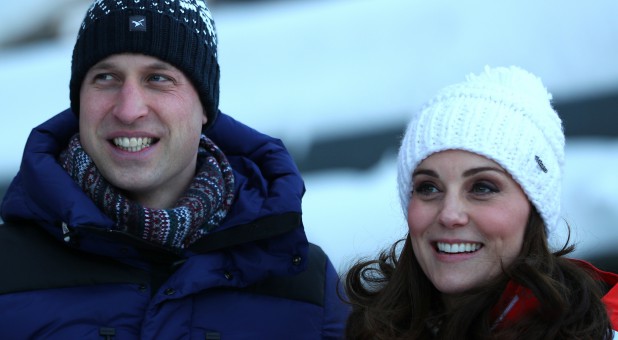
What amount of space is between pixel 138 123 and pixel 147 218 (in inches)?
8.3

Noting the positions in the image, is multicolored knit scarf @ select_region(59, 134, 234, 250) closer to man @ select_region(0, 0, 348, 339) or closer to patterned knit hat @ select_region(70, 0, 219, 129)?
man @ select_region(0, 0, 348, 339)

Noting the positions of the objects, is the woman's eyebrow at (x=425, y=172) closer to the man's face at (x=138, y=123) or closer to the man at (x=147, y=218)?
the man at (x=147, y=218)

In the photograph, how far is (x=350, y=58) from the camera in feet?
10.9

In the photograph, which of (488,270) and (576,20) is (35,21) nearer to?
(576,20)

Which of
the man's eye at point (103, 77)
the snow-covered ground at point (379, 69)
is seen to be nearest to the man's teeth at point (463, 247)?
the man's eye at point (103, 77)

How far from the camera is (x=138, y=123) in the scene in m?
2.20

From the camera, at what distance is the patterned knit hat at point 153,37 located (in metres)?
2.21

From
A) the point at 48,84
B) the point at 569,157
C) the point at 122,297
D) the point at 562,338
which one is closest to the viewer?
the point at 562,338

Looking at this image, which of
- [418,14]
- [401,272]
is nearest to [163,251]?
[401,272]

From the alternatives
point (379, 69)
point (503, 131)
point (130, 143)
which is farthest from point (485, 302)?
point (379, 69)

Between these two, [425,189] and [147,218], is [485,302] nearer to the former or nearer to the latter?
[425,189]

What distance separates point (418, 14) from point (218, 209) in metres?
1.31

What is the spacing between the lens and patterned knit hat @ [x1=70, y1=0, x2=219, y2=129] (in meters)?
2.21

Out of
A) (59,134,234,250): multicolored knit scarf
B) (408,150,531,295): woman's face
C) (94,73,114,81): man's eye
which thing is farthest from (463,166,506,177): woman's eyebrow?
(94,73,114,81): man's eye
